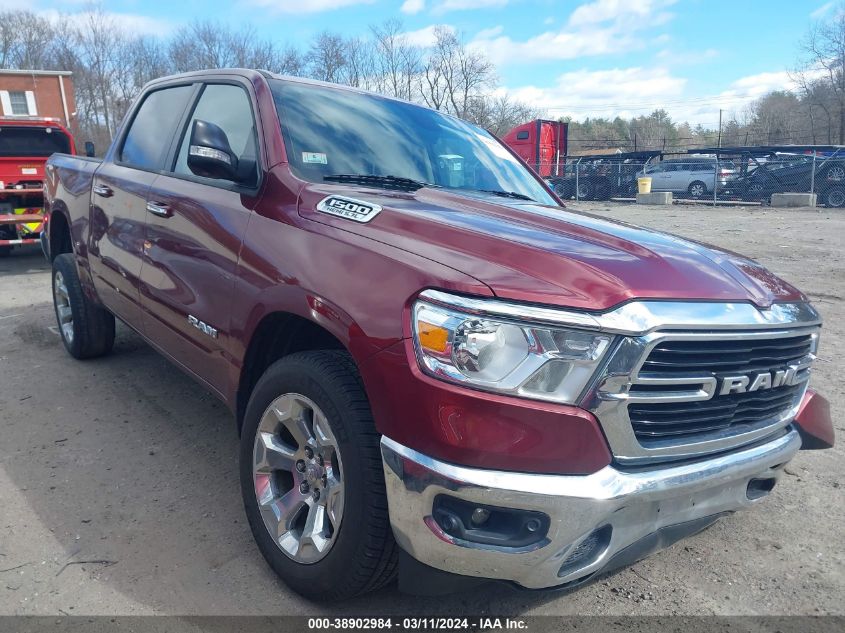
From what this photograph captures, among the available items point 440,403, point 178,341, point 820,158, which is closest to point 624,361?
point 440,403

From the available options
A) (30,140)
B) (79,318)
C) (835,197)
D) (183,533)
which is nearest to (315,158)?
(183,533)

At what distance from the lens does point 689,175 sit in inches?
974

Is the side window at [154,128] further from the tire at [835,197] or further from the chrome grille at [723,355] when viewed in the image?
the tire at [835,197]

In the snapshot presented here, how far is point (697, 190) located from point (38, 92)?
76.3ft

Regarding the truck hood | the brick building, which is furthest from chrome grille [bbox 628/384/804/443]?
the brick building

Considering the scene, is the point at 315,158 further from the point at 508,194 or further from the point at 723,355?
the point at 723,355

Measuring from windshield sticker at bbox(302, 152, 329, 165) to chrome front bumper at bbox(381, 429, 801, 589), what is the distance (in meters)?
1.40

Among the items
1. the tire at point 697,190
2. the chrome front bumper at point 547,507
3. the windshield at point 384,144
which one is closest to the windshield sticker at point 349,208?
the windshield at point 384,144

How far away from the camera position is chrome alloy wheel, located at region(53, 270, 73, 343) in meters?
5.01

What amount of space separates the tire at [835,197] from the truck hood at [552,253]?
845 inches

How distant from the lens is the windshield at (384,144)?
9.39ft

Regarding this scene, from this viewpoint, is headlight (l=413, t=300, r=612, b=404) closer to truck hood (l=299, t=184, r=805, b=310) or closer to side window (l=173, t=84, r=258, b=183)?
truck hood (l=299, t=184, r=805, b=310)

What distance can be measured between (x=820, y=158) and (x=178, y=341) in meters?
22.9

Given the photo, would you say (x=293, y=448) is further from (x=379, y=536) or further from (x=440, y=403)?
(x=440, y=403)
